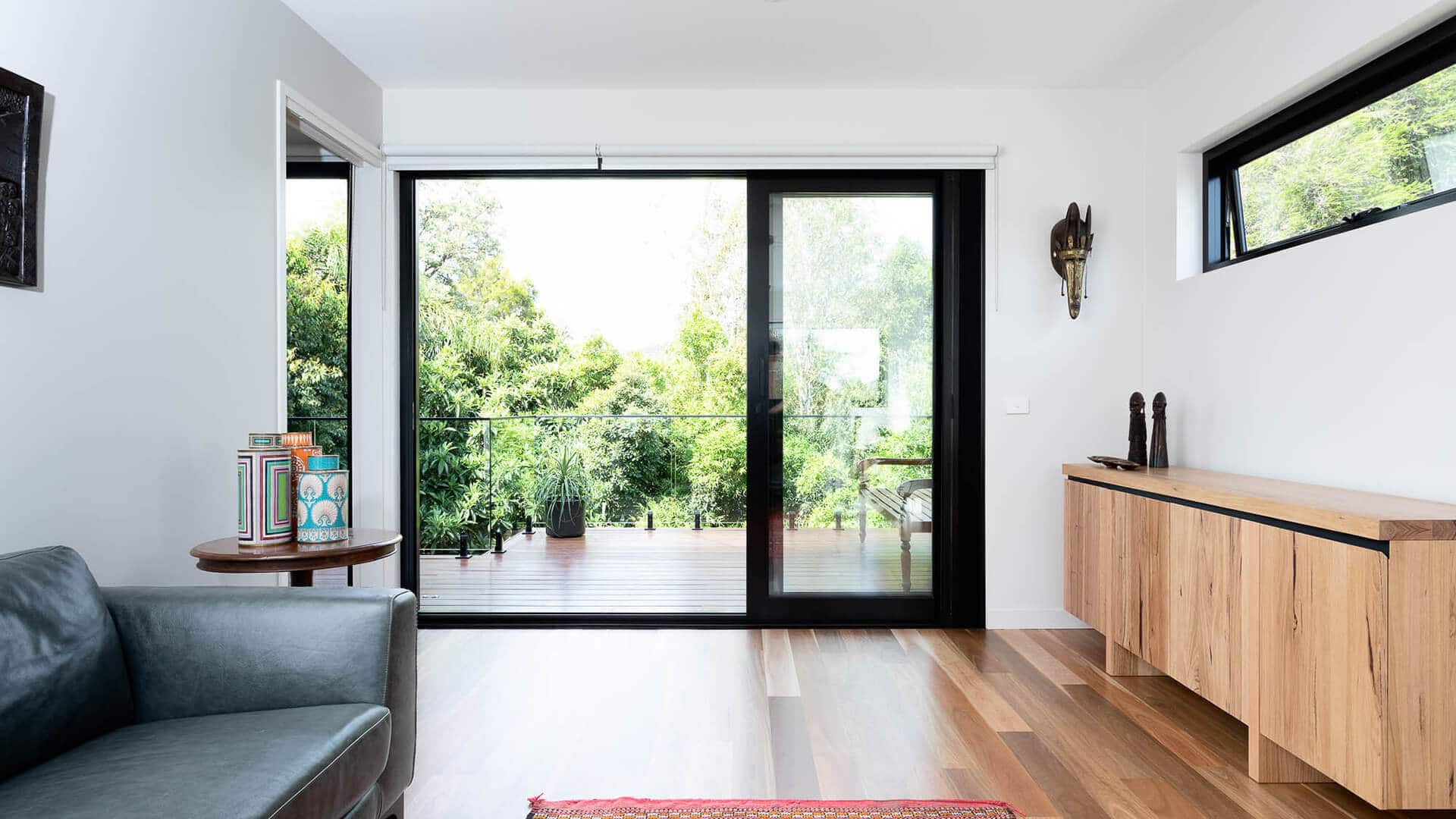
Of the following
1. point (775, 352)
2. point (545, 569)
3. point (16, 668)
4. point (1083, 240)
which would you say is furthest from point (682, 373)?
point (16, 668)

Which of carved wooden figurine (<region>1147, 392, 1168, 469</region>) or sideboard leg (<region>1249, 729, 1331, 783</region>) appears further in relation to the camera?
carved wooden figurine (<region>1147, 392, 1168, 469</region>)

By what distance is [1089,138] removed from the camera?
368cm

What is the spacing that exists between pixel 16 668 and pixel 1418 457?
3.29 metres

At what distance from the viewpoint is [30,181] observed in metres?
1.79

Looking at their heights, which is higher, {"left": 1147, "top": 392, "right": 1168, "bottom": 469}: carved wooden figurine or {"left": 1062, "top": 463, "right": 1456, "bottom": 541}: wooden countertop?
{"left": 1147, "top": 392, "right": 1168, "bottom": 469}: carved wooden figurine

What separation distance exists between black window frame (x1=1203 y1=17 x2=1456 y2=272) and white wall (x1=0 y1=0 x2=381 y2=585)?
3.62 m

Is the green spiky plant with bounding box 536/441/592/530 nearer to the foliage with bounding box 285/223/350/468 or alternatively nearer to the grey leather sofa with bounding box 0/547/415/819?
the foliage with bounding box 285/223/350/468

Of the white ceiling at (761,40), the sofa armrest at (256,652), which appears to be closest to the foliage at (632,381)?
the white ceiling at (761,40)

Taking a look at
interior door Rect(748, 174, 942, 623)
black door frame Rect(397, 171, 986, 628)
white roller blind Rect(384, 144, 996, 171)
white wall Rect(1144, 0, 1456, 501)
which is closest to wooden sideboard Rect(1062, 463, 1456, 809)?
white wall Rect(1144, 0, 1456, 501)

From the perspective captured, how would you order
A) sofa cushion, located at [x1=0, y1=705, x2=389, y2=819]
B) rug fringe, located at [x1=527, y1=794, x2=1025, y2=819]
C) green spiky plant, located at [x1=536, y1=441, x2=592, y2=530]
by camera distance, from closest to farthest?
sofa cushion, located at [x1=0, y1=705, x2=389, y2=819], rug fringe, located at [x1=527, y1=794, x2=1025, y2=819], green spiky plant, located at [x1=536, y1=441, x2=592, y2=530]

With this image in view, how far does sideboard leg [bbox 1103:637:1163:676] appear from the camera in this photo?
304 cm

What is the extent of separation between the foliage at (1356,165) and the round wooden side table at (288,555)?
3171mm

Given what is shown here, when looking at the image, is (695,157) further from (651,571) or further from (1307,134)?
(651,571)

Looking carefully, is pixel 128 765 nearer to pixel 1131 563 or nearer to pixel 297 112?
pixel 297 112
